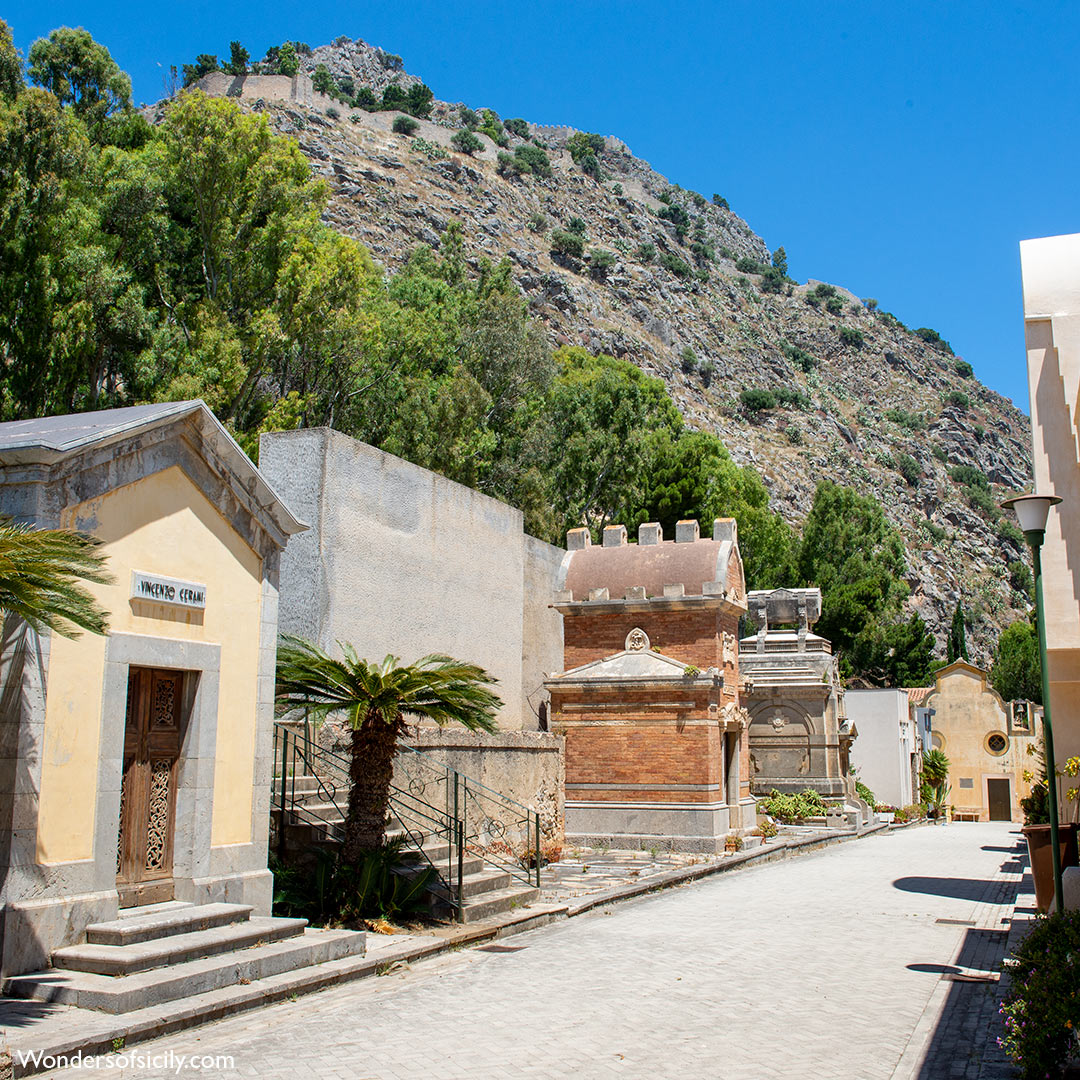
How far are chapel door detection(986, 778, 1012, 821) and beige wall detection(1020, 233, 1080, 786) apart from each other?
Result: 38865 mm

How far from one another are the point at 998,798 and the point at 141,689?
4603cm

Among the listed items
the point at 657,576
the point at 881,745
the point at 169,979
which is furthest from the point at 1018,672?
the point at 169,979

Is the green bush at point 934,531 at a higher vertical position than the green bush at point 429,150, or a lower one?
lower

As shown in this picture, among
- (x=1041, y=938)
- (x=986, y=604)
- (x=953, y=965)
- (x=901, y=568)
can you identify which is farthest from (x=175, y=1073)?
(x=986, y=604)

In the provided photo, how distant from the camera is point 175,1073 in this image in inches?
243

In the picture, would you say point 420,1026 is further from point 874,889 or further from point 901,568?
point 901,568

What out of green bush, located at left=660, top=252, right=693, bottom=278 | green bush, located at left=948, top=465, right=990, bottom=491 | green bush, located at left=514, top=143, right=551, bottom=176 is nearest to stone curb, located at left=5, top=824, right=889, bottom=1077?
green bush, located at left=948, top=465, right=990, bottom=491

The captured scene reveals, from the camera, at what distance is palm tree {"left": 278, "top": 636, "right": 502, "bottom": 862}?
10547 millimetres

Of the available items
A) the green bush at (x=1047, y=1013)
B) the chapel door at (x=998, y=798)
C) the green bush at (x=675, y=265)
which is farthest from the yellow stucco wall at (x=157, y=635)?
the green bush at (x=675, y=265)

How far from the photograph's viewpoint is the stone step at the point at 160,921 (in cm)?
787

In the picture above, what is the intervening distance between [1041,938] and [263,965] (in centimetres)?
609

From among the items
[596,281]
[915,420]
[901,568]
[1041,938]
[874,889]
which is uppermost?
[596,281]

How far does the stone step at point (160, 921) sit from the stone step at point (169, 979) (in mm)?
392

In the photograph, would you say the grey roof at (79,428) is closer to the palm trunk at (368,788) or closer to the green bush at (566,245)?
the palm trunk at (368,788)
